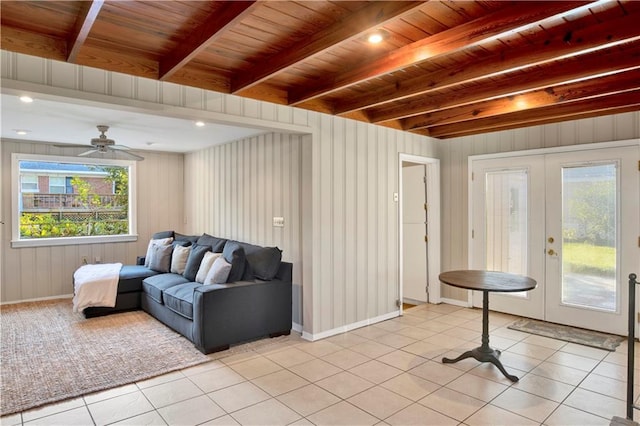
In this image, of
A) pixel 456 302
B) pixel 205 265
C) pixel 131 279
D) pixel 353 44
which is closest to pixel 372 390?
pixel 205 265

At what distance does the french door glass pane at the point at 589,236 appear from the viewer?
168 inches

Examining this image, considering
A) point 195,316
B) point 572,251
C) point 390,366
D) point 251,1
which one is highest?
point 251,1

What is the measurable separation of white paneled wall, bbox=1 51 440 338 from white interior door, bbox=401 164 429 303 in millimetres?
492

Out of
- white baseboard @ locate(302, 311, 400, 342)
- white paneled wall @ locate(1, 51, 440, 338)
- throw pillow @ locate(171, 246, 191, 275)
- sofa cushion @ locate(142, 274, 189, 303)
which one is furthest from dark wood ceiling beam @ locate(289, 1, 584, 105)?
throw pillow @ locate(171, 246, 191, 275)

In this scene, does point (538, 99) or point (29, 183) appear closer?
point (538, 99)

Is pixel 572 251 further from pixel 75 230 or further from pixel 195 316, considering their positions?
pixel 75 230

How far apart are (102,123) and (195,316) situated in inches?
107

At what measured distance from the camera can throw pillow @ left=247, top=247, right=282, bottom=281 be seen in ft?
14.0

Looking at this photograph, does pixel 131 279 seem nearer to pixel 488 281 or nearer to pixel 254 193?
pixel 254 193

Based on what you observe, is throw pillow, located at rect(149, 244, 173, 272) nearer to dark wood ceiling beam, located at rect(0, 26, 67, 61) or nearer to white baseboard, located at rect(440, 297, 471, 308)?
dark wood ceiling beam, located at rect(0, 26, 67, 61)

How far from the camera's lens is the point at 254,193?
5.21 metres

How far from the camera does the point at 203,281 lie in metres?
4.53

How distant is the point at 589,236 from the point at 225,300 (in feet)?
13.7

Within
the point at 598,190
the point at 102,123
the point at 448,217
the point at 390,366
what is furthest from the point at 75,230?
the point at 598,190
